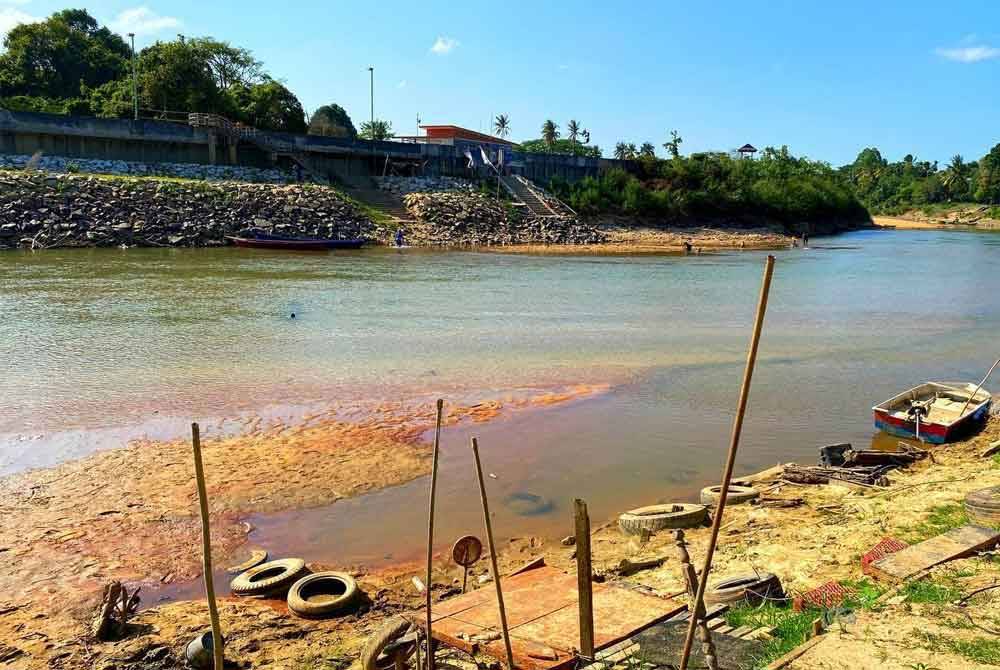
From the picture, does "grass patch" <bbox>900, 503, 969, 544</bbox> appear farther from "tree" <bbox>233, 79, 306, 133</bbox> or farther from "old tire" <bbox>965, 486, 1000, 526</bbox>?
"tree" <bbox>233, 79, 306, 133</bbox>

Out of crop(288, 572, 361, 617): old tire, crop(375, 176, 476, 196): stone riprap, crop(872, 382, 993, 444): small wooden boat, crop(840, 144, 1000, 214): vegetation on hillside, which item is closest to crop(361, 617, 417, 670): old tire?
crop(288, 572, 361, 617): old tire

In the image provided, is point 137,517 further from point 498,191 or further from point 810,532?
point 498,191

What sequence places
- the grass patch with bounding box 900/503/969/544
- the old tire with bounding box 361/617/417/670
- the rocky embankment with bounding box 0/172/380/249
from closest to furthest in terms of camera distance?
1. the old tire with bounding box 361/617/417/670
2. the grass patch with bounding box 900/503/969/544
3. the rocky embankment with bounding box 0/172/380/249

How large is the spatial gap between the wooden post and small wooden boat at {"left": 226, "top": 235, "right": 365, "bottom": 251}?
122ft

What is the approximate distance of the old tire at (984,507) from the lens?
7.86 meters

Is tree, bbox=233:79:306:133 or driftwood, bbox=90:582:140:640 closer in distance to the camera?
driftwood, bbox=90:582:140:640

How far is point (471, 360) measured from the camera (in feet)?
57.6

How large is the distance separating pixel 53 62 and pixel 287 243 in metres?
31.2

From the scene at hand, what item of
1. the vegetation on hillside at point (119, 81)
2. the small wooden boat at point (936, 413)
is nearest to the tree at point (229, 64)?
the vegetation on hillside at point (119, 81)

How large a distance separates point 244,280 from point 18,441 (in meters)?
18.2

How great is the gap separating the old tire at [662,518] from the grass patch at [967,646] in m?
3.50

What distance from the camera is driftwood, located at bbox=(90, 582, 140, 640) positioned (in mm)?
6484

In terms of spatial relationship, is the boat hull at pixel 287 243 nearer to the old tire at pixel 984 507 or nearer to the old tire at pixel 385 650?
the old tire at pixel 984 507

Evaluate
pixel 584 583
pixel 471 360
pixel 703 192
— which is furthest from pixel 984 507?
pixel 703 192
